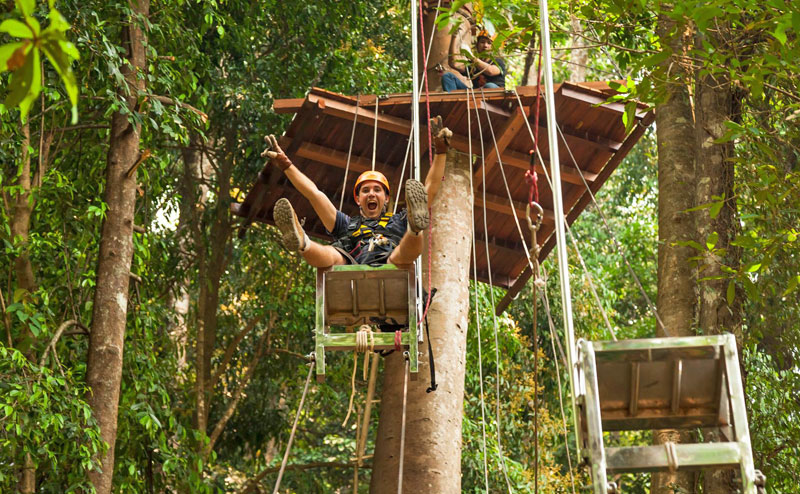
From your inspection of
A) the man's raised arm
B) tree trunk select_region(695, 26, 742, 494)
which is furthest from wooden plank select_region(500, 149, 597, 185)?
the man's raised arm

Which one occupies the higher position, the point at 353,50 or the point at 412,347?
the point at 353,50

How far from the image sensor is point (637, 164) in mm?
14336

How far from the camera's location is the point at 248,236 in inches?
366

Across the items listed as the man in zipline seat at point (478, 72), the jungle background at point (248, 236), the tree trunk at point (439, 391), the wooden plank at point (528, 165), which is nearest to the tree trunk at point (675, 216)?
the jungle background at point (248, 236)

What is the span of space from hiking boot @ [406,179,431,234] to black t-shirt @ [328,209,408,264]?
65cm

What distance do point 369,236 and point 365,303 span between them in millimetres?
409

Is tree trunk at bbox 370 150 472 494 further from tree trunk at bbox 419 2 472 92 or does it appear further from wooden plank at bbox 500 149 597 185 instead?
tree trunk at bbox 419 2 472 92

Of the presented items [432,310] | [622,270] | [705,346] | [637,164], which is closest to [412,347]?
[432,310]

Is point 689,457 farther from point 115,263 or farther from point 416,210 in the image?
point 115,263

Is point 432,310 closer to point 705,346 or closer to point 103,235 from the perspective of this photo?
point 103,235

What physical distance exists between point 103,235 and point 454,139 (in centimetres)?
233

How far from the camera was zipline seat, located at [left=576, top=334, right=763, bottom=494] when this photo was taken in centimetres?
280

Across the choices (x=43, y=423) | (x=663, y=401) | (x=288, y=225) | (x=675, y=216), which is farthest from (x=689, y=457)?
(x=43, y=423)

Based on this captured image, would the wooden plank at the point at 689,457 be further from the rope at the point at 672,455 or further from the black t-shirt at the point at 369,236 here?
the black t-shirt at the point at 369,236
